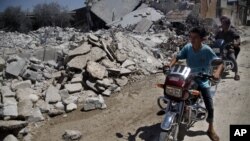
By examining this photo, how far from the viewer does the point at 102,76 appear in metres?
7.83

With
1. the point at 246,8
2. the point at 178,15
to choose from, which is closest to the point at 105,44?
the point at 178,15

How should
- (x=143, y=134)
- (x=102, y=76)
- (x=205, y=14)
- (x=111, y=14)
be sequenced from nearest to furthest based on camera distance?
(x=143, y=134) < (x=102, y=76) < (x=111, y=14) < (x=205, y=14)

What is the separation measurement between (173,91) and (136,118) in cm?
232

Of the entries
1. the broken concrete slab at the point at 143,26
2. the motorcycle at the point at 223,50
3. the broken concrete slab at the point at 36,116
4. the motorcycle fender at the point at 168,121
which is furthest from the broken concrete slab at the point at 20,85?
the broken concrete slab at the point at 143,26

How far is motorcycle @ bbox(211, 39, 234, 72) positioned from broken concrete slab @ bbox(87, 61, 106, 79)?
288cm

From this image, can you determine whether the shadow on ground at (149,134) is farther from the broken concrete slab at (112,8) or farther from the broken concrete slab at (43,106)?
the broken concrete slab at (112,8)

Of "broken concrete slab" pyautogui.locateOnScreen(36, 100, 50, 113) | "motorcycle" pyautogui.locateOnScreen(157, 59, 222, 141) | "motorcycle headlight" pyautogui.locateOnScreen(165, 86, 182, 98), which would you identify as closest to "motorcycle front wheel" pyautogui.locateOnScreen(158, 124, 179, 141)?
"motorcycle" pyautogui.locateOnScreen(157, 59, 222, 141)

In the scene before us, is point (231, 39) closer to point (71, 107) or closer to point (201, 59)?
point (201, 59)

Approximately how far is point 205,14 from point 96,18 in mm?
8257

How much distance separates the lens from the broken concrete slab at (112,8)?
2153 centimetres

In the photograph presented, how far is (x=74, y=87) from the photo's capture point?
7.58 meters

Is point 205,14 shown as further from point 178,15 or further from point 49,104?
point 49,104

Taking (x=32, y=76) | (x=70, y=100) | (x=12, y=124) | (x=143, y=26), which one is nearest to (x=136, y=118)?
(x=70, y=100)

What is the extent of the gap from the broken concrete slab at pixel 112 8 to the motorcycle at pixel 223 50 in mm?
13372
